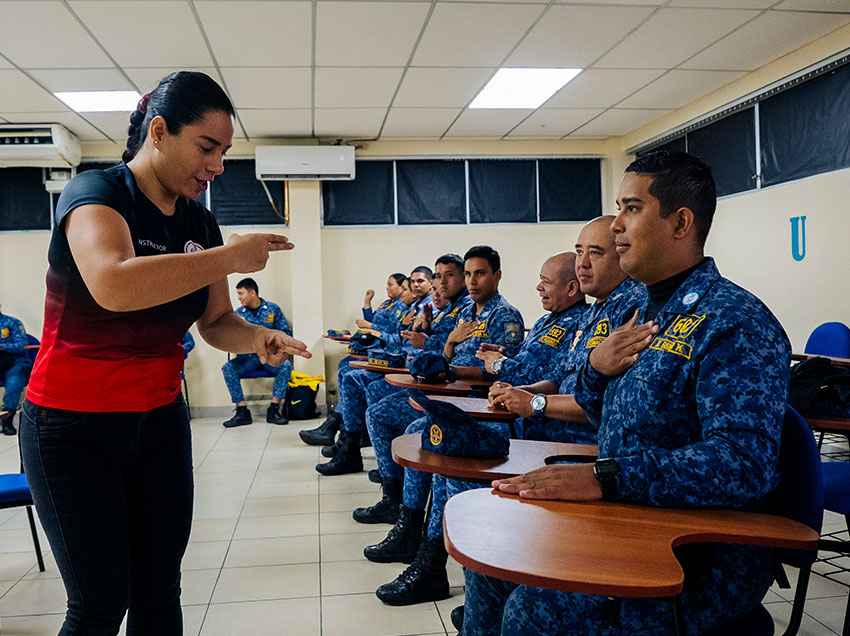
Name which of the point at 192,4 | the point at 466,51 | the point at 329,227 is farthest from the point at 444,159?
the point at 192,4

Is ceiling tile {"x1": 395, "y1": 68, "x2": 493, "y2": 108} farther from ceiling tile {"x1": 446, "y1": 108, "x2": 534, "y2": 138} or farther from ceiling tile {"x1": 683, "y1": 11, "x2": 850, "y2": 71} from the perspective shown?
ceiling tile {"x1": 683, "y1": 11, "x2": 850, "y2": 71}

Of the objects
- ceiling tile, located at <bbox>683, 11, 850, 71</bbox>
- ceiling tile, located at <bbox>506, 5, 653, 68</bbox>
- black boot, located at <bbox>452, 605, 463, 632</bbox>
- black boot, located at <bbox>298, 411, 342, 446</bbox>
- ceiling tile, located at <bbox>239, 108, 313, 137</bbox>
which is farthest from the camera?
ceiling tile, located at <bbox>239, 108, 313, 137</bbox>

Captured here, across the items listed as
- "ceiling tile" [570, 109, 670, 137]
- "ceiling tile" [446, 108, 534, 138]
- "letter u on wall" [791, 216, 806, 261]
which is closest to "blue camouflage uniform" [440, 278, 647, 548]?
"letter u on wall" [791, 216, 806, 261]

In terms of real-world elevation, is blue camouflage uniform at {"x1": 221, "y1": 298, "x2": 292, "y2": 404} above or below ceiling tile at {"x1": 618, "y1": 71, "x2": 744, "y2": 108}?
below

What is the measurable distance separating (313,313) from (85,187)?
6249mm

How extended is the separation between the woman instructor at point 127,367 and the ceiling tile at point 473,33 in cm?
302

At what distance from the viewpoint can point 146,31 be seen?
4207 millimetres

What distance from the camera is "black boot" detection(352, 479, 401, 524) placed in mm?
3658

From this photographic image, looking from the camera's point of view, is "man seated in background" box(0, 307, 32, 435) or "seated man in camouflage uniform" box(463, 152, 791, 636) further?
"man seated in background" box(0, 307, 32, 435)

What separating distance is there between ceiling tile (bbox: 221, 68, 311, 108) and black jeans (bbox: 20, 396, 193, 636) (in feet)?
13.7

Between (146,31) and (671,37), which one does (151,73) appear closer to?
(146,31)

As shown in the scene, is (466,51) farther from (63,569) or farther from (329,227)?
(63,569)

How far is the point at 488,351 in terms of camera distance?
3.12m

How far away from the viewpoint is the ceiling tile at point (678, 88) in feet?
17.7
